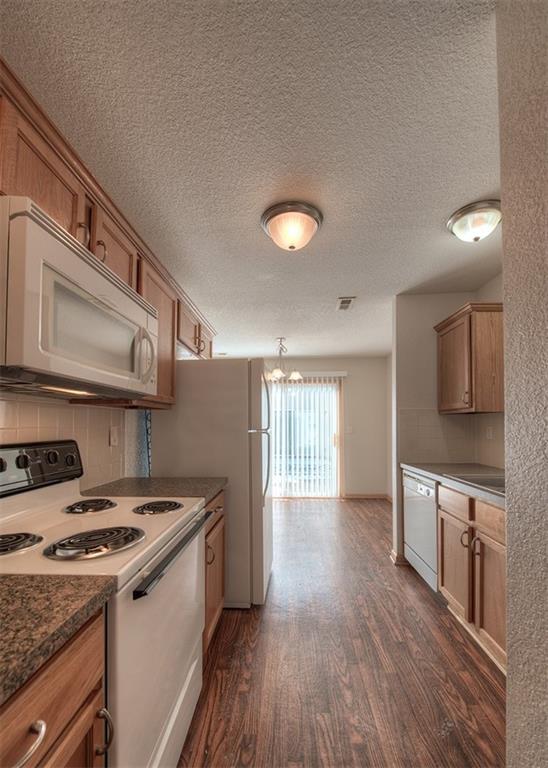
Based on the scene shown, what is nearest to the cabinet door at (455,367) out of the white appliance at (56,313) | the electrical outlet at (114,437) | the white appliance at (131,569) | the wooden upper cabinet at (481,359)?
the wooden upper cabinet at (481,359)

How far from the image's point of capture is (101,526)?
1356mm

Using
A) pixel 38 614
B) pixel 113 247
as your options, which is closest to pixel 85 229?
pixel 113 247

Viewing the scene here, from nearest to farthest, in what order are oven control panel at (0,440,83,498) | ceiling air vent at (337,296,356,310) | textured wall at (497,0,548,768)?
textured wall at (497,0,548,768) < oven control panel at (0,440,83,498) < ceiling air vent at (337,296,356,310)

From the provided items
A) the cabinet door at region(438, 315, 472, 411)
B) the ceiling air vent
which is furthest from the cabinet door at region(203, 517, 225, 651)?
the ceiling air vent

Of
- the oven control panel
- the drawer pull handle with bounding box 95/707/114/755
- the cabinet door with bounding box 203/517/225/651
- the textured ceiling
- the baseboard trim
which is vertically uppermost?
the textured ceiling

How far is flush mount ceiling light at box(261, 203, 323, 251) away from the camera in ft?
6.16

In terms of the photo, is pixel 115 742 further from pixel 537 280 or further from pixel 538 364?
pixel 537 280

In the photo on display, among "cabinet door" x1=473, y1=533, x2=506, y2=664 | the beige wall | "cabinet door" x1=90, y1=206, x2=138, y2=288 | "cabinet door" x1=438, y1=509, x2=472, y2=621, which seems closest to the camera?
"cabinet door" x1=90, y1=206, x2=138, y2=288

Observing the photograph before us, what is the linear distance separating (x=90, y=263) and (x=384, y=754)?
81.1 inches

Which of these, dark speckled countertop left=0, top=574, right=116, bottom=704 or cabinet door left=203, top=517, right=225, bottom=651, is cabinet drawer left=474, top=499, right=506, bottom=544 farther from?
dark speckled countertop left=0, top=574, right=116, bottom=704

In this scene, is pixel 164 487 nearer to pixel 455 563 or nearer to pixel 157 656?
pixel 157 656

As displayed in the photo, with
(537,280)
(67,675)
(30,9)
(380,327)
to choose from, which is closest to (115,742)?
(67,675)

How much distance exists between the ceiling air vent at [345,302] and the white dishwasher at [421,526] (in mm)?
1588

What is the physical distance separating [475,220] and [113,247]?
6.05ft
